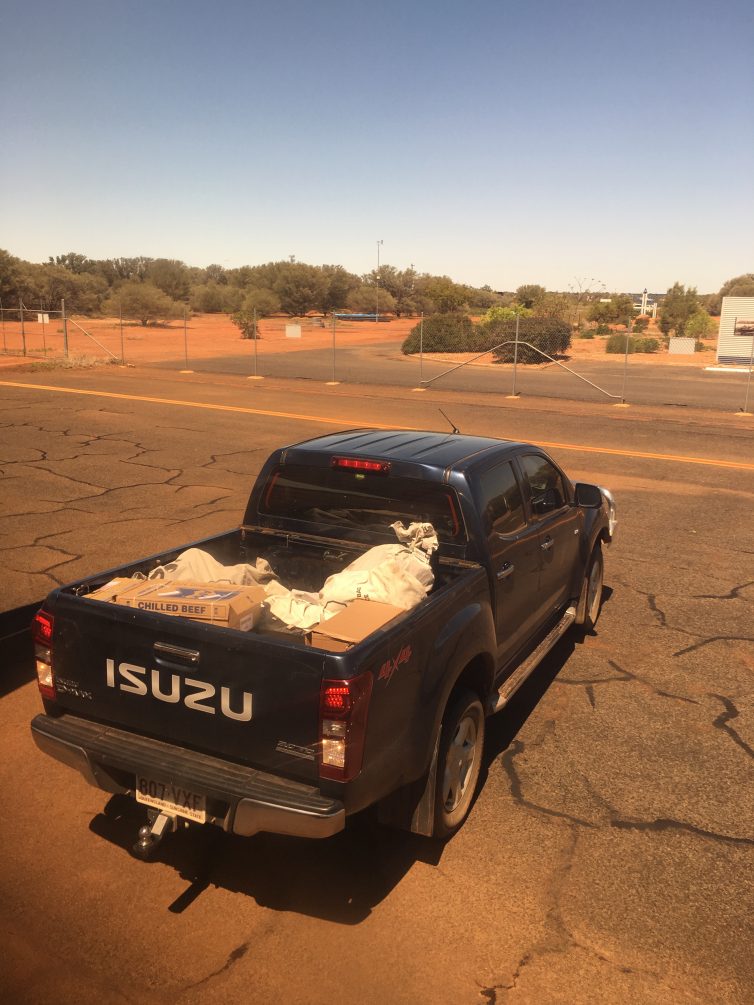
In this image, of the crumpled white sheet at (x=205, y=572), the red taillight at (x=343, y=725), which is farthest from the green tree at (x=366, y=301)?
the red taillight at (x=343, y=725)

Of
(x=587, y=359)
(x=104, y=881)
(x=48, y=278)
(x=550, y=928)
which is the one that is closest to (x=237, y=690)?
(x=104, y=881)

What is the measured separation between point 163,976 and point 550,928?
1.62 m

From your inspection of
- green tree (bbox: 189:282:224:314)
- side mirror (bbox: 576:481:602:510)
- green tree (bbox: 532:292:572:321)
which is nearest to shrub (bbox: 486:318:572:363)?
green tree (bbox: 532:292:572:321)

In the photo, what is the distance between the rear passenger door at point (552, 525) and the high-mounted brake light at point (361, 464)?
108cm

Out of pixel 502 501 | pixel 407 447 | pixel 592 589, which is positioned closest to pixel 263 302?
pixel 592 589

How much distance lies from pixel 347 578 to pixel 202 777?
1313 millimetres

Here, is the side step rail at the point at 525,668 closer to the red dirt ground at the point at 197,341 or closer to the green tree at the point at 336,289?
the red dirt ground at the point at 197,341

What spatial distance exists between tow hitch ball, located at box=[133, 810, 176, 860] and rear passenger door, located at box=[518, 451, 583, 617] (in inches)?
116

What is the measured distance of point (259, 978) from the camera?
336cm

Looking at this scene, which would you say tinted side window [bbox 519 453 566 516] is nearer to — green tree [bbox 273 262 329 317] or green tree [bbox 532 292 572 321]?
green tree [bbox 532 292 572 321]

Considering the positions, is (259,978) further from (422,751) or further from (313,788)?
(422,751)

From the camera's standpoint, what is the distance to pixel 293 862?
4.12 metres

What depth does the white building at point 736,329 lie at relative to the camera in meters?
44.6

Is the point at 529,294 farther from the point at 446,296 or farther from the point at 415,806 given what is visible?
the point at 415,806
